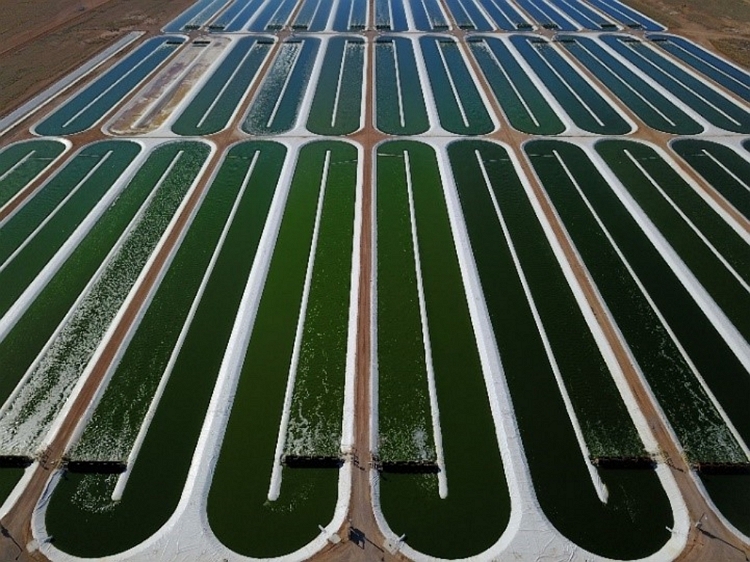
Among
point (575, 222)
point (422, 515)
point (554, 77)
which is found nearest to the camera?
point (422, 515)

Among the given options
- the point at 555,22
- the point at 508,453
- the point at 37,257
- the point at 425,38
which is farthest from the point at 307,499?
the point at 555,22

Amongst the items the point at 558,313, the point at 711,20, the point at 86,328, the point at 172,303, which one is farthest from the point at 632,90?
the point at 86,328

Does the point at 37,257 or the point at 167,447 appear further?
the point at 37,257

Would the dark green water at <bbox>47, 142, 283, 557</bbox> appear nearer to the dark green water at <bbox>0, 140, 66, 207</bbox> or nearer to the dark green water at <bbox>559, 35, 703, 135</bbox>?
the dark green water at <bbox>0, 140, 66, 207</bbox>

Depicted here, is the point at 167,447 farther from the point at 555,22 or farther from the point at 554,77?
the point at 555,22

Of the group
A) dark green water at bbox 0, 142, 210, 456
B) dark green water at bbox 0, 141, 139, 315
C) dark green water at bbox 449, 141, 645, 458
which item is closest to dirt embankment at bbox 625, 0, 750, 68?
dark green water at bbox 449, 141, 645, 458

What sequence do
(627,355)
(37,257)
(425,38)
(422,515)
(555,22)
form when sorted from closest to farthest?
(422,515) < (627,355) < (37,257) < (425,38) < (555,22)
